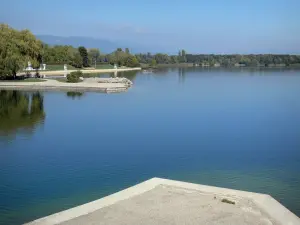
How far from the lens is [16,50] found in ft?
138

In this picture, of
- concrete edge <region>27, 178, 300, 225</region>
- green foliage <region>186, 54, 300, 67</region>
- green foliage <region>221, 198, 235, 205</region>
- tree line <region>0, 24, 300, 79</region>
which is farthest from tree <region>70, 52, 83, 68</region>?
green foliage <region>186, 54, 300, 67</region>

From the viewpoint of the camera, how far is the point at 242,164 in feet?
44.4

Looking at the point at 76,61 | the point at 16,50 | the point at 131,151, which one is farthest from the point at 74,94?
the point at 76,61

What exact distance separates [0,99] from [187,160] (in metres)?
21.5

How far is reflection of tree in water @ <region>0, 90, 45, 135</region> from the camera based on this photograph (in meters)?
19.8

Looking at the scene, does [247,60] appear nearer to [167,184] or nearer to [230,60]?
[230,60]

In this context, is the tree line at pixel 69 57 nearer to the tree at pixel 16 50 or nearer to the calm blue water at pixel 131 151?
the tree at pixel 16 50

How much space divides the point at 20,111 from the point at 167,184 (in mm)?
17798

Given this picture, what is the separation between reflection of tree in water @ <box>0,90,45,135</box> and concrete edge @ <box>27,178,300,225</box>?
1077 centimetres

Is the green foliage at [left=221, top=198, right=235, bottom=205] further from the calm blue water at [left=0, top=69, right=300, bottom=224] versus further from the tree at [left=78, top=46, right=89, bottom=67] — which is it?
the tree at [left=78, top=46, right=89, bottom=67]

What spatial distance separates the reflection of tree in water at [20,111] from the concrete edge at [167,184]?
10767 mm

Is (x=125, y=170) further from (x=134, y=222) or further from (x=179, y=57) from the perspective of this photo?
(x=179, y=57)

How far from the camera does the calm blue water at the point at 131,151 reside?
421 inches

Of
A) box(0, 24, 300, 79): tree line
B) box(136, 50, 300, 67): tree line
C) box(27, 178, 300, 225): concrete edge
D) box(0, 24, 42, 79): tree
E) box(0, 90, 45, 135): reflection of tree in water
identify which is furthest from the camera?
box(136, 50, 300, 67): tree line
